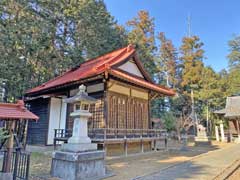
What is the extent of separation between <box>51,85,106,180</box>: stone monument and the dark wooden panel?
6.67 meters

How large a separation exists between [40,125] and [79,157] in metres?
8.24

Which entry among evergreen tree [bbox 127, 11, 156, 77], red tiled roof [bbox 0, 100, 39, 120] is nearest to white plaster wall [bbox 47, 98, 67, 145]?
red tiled roof [bbox 0, 100, 39, 120]

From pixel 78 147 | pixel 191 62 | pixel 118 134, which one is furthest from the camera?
pixel 191 62

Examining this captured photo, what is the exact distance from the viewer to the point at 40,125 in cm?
1298

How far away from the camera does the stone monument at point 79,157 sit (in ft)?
18.8

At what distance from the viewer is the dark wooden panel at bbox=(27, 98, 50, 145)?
41.2 feet

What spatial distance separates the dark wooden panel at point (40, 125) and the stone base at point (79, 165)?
21.9 ft

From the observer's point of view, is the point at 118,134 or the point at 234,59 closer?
the point at 118,134

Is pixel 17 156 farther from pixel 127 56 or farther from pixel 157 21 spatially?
pixel 157 21

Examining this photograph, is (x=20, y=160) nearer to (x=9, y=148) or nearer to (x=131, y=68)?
(x=9, y=148)

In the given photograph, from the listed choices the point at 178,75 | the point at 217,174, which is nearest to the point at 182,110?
the point at 178,75

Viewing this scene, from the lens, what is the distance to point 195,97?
28719mm

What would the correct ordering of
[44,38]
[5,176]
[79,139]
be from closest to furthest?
[5,176] < [79,139] < [44,38]

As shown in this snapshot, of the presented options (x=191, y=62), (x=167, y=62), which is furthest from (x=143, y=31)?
(x=191, y=62)
